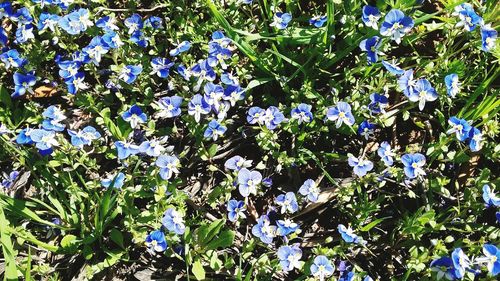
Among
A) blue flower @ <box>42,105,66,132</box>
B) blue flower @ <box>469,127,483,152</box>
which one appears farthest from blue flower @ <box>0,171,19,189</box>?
blue flower @ <box>469,127,483,152</box>

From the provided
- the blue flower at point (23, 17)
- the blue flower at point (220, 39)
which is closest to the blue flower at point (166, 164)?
the blue flower at point (220, 39)

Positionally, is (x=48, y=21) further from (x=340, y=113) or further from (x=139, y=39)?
(x=340, y=113)

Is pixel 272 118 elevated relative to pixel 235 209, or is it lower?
elevated

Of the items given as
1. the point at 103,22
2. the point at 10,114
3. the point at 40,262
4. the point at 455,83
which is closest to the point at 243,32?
the point at 103,22

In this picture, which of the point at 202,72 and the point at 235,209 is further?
the point at 202,72

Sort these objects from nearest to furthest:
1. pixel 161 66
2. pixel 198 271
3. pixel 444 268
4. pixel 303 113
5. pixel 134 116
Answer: pixel 444 268 < pixel 198 271 < pixel 303 113 < pixel 134 116 < pixel 161 66

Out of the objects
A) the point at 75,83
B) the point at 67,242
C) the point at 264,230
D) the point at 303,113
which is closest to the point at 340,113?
the point at 303,113

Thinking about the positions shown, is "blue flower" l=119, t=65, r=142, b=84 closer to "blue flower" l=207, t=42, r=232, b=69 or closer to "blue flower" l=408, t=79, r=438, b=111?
"blue flower" l=207, t=42, r=232, b=69
